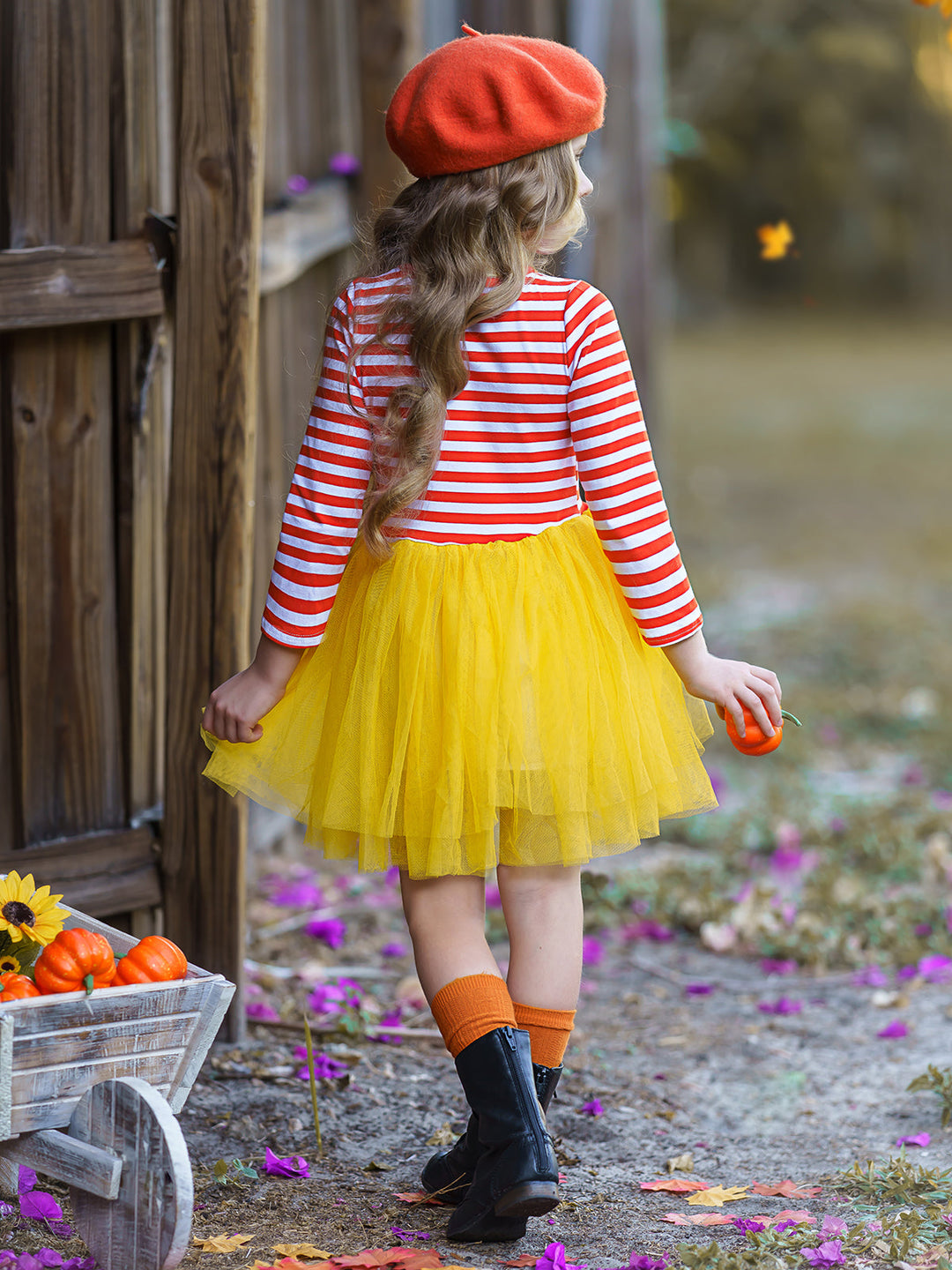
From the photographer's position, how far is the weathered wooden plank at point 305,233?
328cm

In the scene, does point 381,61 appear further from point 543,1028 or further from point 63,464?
point 543,1028

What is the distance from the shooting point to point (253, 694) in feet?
7.02

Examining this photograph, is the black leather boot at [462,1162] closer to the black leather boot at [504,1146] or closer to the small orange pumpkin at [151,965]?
the black leather boot at [504,1146]

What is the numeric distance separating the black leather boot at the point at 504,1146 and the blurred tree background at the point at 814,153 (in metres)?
13.2

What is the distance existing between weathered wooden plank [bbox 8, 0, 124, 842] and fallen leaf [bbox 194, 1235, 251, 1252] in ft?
2.75

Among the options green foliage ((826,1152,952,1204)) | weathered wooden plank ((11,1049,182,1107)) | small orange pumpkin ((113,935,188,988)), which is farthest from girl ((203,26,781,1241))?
green foliage ((826,1152,952,1204))

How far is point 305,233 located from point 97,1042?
91.5 inches

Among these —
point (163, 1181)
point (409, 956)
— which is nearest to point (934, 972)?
point (409, 956)

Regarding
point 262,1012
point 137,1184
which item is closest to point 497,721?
point 137,1184

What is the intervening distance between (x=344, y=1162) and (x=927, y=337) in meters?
22.4

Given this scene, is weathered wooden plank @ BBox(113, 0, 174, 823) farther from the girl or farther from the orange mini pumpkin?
the orange mini pumpkin

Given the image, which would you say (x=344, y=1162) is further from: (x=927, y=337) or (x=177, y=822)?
(x=927, y=337)

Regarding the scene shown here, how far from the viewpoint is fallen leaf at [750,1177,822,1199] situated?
2.17 meters

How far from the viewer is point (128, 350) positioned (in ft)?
8.29
